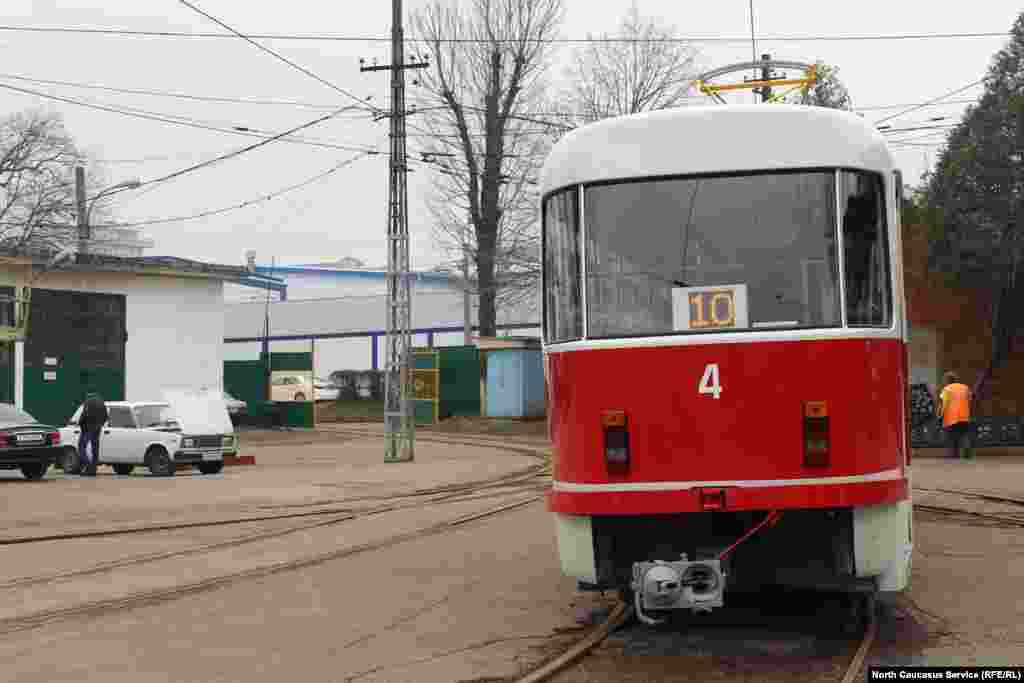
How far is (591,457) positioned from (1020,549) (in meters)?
6.63

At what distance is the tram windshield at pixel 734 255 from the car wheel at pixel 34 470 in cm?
1992

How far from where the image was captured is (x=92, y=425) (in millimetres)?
27203

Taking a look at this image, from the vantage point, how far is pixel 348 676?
8.02 metres

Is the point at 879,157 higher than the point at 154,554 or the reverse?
higher

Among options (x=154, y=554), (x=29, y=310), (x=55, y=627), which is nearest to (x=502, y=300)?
(x=29, y=310)

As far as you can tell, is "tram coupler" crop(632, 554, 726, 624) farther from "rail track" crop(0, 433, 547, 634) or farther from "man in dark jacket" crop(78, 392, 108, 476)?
"man in dark jacket" crop(78, 392, 108, 476)

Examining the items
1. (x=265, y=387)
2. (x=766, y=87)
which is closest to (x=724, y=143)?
(x=766, y=87)

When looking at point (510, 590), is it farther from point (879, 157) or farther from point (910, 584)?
point (879, 157)

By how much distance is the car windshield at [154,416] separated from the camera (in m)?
28.5

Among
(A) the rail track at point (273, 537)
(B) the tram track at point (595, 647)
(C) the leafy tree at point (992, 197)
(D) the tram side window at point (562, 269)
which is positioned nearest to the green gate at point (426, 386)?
(C) the leafy tree at point (992, 197)

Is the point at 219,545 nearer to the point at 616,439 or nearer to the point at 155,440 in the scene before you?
the point at 616,439

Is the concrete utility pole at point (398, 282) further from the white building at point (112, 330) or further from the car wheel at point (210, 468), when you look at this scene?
the white building at point (112, 330)

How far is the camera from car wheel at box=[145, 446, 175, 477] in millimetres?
28094

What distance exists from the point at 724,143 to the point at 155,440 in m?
21.3
